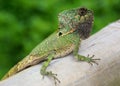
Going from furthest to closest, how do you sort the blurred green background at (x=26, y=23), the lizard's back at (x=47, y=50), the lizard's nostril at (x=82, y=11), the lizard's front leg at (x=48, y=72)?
the blurred green background at (x=26, y=23)
the lizard's nostril at (x=82, y=11)
the lizard's back at (x=47, y=50)
the lizard's front leg at (x=48, y=72)

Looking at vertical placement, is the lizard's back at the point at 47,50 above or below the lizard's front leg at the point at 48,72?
above

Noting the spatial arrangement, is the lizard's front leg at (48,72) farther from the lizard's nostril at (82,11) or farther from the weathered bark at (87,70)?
the lizard's nostril at (82,11)

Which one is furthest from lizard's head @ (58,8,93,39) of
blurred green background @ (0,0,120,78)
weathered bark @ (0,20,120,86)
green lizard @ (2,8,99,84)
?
blurred green background @ (0,0,120,78)

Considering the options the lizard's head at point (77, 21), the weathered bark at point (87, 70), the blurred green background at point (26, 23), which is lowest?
the weathered bark at point (87, 70)

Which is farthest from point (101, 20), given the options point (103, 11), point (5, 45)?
point (5, 45)

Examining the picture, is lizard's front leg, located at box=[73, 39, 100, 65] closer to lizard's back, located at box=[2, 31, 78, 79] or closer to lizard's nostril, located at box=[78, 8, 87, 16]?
lizard's back, located at box=[2, 31, 78, 79]

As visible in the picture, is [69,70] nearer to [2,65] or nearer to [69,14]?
[69,14]

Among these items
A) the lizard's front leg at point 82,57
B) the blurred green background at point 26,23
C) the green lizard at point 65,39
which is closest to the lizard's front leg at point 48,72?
the green lizard at point 65,39
